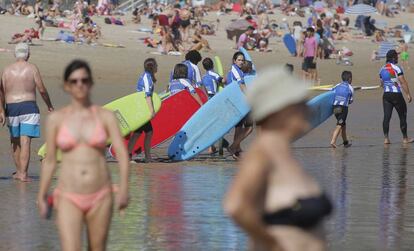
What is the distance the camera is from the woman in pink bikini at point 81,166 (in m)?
6.33

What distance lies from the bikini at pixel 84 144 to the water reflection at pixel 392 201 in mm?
2998

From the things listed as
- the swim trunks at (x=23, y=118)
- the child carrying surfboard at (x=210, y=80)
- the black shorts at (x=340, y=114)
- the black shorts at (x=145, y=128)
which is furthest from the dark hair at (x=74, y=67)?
the black shorts at (x=340, y=114)

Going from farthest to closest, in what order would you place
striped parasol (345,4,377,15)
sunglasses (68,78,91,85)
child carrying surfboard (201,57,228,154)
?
striped parasol (345,4,377,15) < child carrying surfboard (201,57,228,154) < sunglasses (68,78,91,85)

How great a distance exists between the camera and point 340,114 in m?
17.3

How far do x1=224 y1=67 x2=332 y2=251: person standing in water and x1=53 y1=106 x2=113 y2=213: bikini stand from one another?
6.17 feet

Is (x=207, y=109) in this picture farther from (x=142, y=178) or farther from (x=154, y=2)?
(x=154, y=2)

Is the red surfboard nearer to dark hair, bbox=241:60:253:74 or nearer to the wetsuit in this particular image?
dark hair, bbox=241:60:253:74

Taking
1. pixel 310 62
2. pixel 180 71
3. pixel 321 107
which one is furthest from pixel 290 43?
pixel 180 71

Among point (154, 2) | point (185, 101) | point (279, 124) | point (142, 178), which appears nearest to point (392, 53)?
point (185, 101)

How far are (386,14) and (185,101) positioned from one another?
1446 inches

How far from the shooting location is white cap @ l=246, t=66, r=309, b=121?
14.9 feet

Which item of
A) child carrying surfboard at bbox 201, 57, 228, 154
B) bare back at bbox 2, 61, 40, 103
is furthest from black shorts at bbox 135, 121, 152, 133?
bare back at bbox 2, 61, 40, 103

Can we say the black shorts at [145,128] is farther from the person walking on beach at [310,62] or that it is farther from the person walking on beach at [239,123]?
Result: the person walking on beach at [310,62]

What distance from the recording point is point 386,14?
2026 inches
